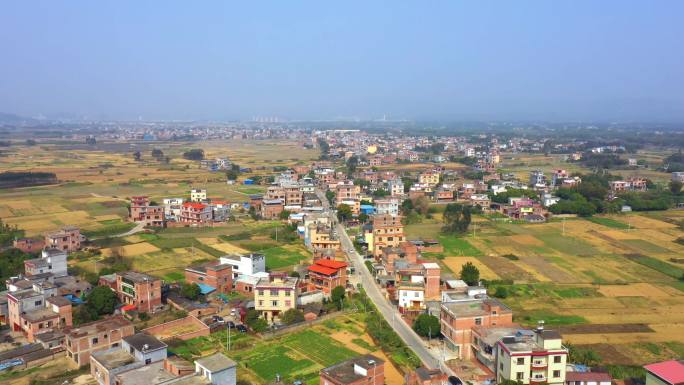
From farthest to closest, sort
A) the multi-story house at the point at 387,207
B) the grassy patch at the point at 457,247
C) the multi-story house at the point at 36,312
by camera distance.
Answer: the multi-story house at the point at 387,207
the grassy patch at the point at 457,247
the multi-story house at the point at 36,312

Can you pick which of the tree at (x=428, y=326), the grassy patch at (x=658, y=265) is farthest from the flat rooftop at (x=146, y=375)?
the grassy patch at (x=658, y=265)

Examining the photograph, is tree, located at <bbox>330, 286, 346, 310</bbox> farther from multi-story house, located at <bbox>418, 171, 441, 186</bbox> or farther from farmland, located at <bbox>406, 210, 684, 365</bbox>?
multi-story house, located at <bbox>418, 171, 441, 186</bbox>

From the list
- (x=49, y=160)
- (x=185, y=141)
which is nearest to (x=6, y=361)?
(x=49, y=160)

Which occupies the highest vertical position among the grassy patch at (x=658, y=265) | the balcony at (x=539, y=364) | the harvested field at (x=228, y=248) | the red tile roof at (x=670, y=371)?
the red tile roof at (x=670, y=371)

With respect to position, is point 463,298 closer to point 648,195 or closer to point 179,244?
point 179,244

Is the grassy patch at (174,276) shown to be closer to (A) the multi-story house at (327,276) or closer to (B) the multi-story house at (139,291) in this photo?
(B) the multi-story house at (139,291)

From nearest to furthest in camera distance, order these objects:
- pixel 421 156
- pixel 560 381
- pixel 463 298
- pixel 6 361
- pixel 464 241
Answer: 1. pixel 560 381
2. pixel 6 361
3. pixel 463 298
4. pixel 464 241
5. pixel 421 156

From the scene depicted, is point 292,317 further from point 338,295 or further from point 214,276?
point 214,276
